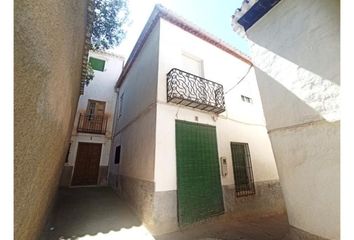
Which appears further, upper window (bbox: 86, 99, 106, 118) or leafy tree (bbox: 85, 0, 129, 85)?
upper window (bbox: 86, 99, 106, 118)

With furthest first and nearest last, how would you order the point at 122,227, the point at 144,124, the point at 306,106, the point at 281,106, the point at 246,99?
the point at 246,99, the point at 144,124, the point at 122,227, the point at 281,106, the point at 306,106

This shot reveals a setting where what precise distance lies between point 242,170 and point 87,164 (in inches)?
381

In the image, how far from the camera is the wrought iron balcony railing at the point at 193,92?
5348 millimetres

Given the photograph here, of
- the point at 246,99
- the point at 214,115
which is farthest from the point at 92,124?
the point at 246,99

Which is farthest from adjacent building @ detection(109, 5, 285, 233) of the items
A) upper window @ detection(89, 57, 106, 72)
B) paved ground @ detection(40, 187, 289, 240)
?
upper window @ detection(89, 57, 106, 72)

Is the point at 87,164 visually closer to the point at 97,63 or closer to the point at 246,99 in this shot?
the point at 97,63

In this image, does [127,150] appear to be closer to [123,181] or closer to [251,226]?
[123,181]

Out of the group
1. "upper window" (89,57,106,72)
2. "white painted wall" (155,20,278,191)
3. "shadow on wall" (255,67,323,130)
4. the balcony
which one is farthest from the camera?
"upper window" (89,57,106,72)

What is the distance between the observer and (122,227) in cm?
450

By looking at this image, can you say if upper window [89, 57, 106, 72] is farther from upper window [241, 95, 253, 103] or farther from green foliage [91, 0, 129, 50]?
upper window [241, 95, 253, 103]

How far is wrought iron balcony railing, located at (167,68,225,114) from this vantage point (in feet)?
17.5

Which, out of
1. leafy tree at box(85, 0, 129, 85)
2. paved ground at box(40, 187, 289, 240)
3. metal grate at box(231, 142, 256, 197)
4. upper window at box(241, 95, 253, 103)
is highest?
leafy tree at box(85, 0, 129, 85)

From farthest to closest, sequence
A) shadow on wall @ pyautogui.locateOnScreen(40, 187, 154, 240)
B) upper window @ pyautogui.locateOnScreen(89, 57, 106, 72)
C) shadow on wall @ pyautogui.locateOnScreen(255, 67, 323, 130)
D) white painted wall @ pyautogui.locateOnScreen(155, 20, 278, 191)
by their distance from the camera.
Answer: upper window @ pyautogui.locateOnScreen(89, 57, 106, 72), white painted wall @ pyautogui.locateOnScreen(155, 20, 278, 191), shadow on wall @ pyautogui.locateOnScreen(40, 187, 154, 240), shadow on wall @ pyautogui.locateOnScreen(255, 67, 323, 130)
